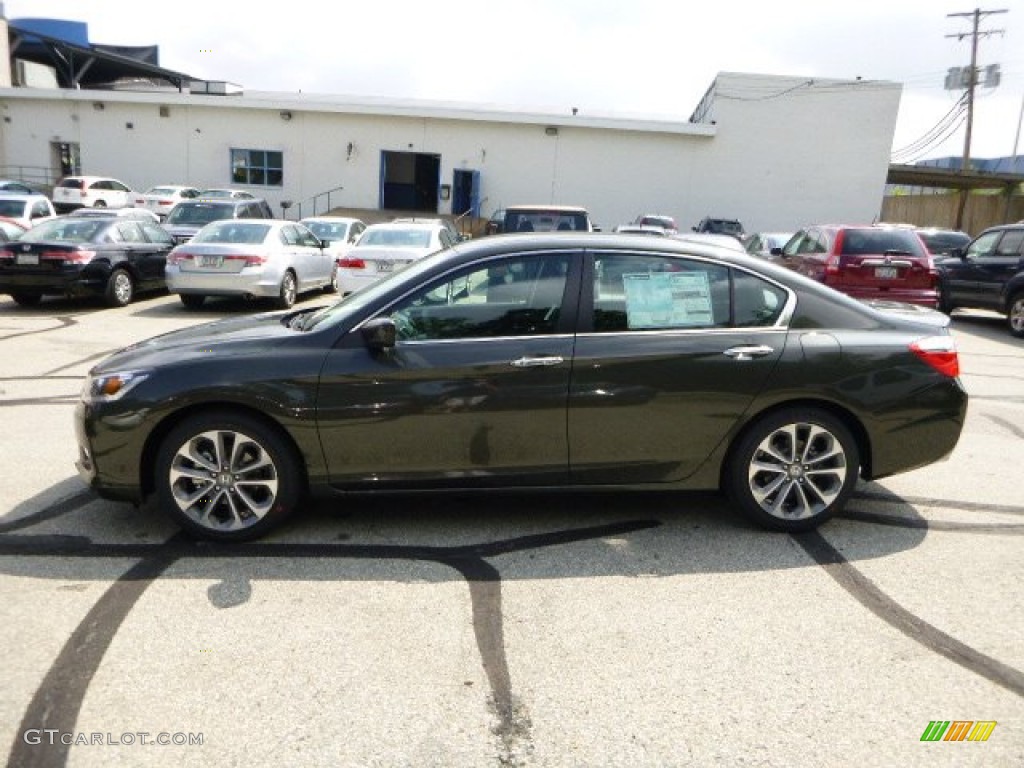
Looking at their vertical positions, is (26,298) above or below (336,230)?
below

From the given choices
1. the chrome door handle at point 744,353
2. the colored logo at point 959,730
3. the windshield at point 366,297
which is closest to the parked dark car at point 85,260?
the windshield at point 366,297

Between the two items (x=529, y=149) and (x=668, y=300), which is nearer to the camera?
(x=668, y=300)

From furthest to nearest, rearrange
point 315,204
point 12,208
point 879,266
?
point 315,204 < point 12,208 < point 879,266

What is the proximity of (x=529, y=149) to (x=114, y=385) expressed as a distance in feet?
95.3

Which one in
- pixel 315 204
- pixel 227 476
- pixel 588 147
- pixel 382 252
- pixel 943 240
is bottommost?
pixel 227 476

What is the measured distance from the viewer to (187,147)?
32.5 meters

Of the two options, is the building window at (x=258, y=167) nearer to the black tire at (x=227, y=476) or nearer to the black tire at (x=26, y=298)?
the black tire at (x=26, y=298)

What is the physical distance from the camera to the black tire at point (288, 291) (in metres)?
12.5

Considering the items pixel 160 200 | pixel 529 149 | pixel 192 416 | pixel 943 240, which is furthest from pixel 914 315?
pixel 529 149

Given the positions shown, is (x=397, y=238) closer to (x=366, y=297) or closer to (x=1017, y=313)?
(x=366, y=297)

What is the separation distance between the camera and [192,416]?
390 cm

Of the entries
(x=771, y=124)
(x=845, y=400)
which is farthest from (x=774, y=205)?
(x=845, y=400)

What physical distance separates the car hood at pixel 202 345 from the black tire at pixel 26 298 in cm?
947

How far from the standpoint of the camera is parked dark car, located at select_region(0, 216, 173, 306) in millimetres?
11445
